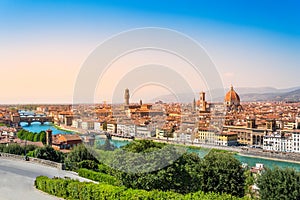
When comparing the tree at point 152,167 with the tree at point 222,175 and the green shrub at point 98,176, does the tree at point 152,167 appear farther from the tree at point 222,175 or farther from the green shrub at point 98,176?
the tree at point 222,175

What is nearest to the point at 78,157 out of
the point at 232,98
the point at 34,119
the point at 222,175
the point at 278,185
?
the point at 222,175

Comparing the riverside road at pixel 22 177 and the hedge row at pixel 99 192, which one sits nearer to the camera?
the hedge row at pixel 99 192

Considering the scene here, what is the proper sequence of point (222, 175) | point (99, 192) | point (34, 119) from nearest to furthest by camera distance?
point (99, 192)
point (222, 175)
point (34, 119)

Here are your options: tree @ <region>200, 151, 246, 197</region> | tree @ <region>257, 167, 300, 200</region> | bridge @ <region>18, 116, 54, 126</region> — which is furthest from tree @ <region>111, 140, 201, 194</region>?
bridge @ <region>18, 116, 54, 126</region>

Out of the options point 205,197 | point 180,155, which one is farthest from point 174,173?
point 205,197

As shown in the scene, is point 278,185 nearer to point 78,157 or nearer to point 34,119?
point 78,157

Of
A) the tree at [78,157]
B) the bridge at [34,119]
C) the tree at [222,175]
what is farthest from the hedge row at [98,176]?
the bridge at [34,119]
